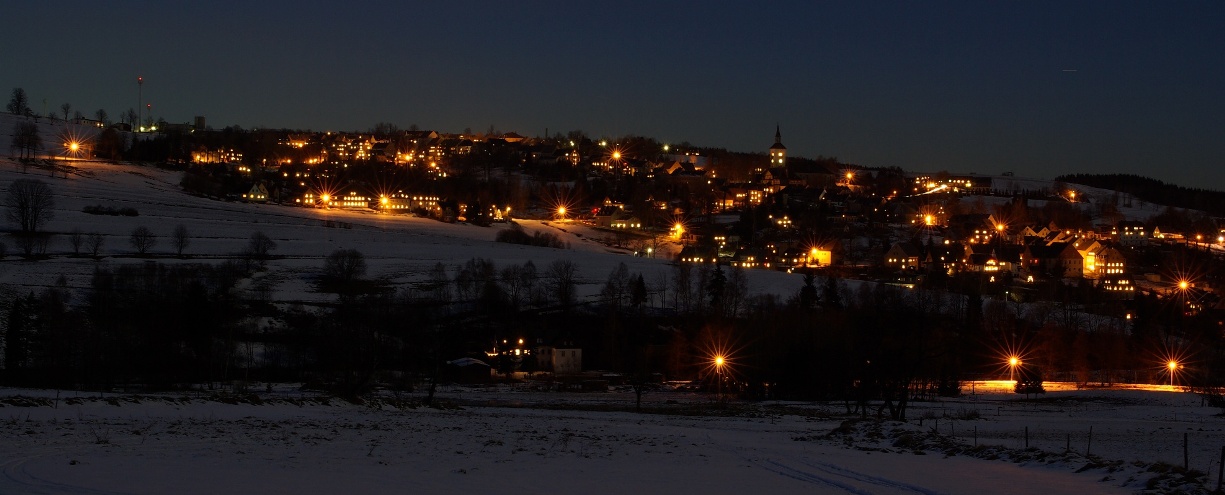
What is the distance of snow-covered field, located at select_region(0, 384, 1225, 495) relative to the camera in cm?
1478

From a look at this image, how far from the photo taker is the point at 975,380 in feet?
186

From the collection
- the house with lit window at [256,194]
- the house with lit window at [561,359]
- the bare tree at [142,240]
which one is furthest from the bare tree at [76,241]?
the house with lit window at [256,194]

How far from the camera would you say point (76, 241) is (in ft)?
231

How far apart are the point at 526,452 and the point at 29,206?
72.4m

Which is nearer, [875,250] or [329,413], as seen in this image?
[329,413]

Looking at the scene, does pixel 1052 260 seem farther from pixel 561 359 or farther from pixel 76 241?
pixel 76 241

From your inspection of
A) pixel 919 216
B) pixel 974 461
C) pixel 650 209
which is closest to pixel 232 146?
pixel 650 209

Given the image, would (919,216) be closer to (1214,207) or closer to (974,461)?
(1214,207)

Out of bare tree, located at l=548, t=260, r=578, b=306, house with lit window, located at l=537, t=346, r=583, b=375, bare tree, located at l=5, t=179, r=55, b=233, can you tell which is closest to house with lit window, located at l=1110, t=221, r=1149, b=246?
bare tree, located at l=548, t=260, r=578, b=306

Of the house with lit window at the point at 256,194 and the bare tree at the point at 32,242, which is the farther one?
the house with lit window at the point at 256,194

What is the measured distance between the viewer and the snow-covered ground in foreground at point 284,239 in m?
67.5

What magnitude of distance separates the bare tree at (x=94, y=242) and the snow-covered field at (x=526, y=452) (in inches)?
1945

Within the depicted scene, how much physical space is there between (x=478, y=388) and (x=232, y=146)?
14306 cm

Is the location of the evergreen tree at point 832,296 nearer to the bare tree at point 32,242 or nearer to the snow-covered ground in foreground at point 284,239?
the snow-covered ground in foreground at point 284,239
